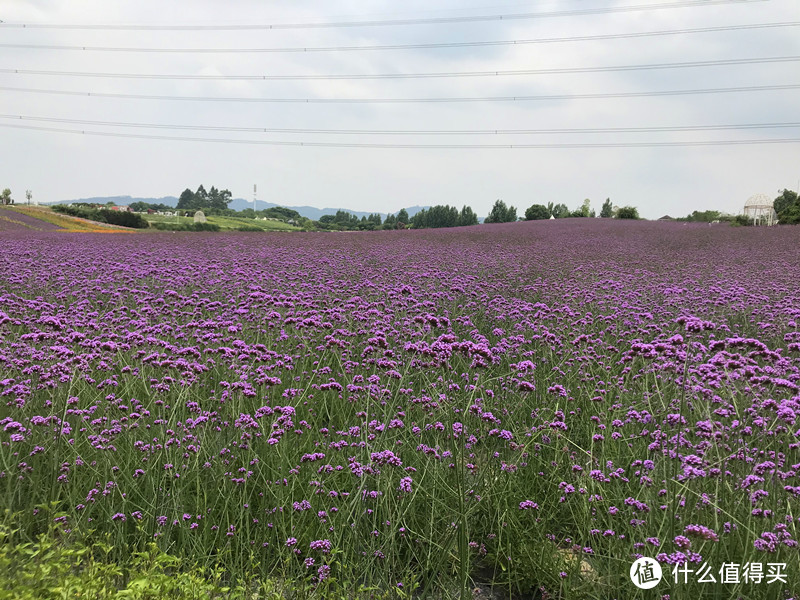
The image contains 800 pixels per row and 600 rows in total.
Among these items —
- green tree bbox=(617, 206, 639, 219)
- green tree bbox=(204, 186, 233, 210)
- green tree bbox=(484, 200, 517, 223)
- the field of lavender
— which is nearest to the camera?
the field of lavender

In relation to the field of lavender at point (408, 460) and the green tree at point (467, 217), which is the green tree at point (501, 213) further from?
the field of lavender at point (408, 460)

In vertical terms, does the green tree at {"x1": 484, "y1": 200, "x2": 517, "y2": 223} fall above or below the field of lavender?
above

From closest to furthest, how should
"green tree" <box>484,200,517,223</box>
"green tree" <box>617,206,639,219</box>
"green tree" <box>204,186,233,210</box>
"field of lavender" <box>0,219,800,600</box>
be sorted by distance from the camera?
"field of lavender" <box>0,219,800,600</box> < "green tree" <box>617,206,639,219</box> < "green tree" <box>484,200,517,223</box> < "green tree" <box>204,186,233,210</box>

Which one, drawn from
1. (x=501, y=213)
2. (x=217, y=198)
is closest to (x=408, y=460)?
(x=501, y=213)

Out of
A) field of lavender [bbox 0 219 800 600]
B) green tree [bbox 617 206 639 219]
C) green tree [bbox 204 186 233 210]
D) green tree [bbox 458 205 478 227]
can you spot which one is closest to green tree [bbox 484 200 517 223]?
green tree [bbox 458 205 478 227]

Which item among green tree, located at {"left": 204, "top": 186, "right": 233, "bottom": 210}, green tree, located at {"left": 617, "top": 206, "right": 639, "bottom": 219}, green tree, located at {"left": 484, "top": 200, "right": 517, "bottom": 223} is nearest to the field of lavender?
green tree, located at {"left": 617, "top": 206, "right": 639, "bottom": 219}

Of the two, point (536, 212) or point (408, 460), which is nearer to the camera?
point (408, 460)

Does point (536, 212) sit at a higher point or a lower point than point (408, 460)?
higher

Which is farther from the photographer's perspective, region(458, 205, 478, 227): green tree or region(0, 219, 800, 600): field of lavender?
region(458, 205, 478, 227): green tree

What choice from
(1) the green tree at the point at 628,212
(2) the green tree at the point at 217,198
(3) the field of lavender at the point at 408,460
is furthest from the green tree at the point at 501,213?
(2) the green tree at the point at 217,198

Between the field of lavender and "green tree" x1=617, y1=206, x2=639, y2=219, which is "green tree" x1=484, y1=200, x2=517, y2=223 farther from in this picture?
the field of lavender

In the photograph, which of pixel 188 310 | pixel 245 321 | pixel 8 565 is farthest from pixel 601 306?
pixel 8 565

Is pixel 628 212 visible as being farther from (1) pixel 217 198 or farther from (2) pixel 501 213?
(1) pixel 217 198

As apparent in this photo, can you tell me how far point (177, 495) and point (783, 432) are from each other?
356 centimetres
